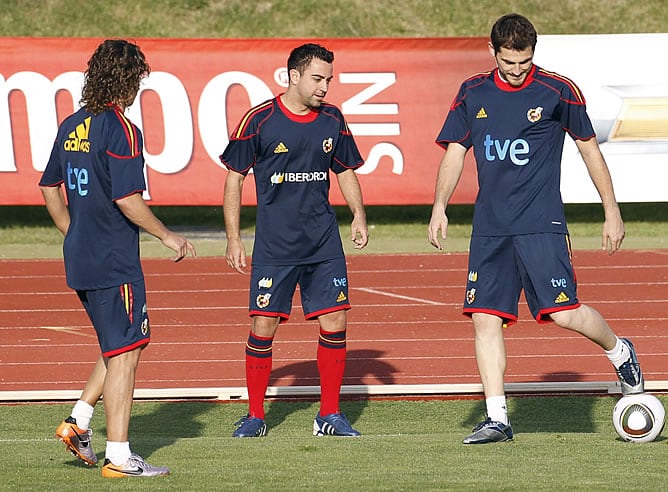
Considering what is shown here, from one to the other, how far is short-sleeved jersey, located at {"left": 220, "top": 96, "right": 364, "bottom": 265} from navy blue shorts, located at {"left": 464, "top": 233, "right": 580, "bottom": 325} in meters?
1.15

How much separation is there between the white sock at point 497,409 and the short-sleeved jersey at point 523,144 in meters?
0.87

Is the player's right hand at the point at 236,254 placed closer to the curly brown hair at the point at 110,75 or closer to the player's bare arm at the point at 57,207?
the player's bare arm at the point at 57,207

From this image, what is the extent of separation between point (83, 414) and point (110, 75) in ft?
5.60

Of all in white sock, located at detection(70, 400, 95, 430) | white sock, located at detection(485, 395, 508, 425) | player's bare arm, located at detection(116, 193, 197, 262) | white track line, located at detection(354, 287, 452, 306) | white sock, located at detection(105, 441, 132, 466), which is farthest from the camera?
white track line, located at detection(354, 287, 452, 306)

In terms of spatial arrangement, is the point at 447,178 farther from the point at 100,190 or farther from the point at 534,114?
the point at 100,190

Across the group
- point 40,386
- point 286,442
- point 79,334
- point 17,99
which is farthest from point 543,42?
point 286,442

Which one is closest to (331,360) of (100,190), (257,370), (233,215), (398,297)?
(257,370)

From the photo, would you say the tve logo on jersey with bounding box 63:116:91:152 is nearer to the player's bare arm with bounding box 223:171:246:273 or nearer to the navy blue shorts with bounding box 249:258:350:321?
the player's bare arm with bounding box 223:171:246:273

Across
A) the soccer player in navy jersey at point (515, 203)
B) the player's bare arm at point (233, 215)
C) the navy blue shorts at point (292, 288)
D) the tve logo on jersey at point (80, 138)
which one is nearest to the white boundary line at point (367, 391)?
the navy blue shorts at point (292, 288)

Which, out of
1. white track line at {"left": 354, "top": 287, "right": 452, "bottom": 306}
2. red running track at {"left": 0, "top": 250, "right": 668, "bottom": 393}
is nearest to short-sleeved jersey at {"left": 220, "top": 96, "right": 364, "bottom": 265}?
red running track at {"left": 0, "top": 250, "right": 668, "bottom": 393}

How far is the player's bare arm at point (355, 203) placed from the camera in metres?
8.09

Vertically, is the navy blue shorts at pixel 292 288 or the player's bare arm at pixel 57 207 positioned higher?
the player's bare arm at pixel 57 207

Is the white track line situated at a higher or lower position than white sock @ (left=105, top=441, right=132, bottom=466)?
lower

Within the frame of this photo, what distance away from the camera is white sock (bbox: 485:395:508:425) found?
23.1ft
